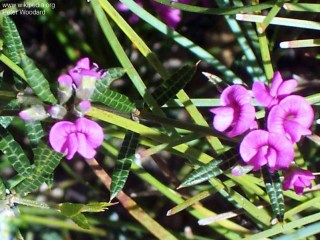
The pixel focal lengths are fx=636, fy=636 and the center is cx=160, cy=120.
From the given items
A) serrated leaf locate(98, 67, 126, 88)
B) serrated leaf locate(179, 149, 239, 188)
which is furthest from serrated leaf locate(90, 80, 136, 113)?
serrated leaf locate(179, 149, 239, 188)

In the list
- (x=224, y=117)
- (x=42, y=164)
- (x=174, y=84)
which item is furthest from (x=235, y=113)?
(x=42, y=164)

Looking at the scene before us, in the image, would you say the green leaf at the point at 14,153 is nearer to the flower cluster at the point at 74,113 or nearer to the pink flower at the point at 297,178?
the flower cluster at the point at 74,113

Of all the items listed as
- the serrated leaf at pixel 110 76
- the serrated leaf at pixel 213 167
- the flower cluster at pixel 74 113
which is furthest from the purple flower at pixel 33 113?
the serrated leaf at pixel 213 167

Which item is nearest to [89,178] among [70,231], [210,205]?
[70,231]

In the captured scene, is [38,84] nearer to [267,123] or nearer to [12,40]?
[12,40]

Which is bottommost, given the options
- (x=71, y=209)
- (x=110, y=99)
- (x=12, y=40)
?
(x=71, y=209)

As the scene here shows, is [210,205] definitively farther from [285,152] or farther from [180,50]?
[285,152]
